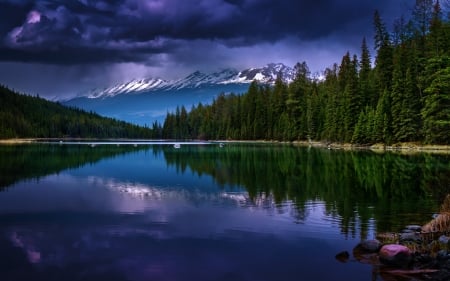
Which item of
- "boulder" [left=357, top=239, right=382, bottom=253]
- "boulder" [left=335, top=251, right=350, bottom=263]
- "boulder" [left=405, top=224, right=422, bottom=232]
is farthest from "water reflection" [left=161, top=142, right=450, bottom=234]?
"boulder" [left=335, top=251, right=350, bottom=263]

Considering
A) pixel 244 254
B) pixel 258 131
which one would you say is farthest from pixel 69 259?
pixel 258 131

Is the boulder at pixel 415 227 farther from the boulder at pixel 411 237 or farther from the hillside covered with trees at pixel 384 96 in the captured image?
the hillside covered with trees at pixel 384 96

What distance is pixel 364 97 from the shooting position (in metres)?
105

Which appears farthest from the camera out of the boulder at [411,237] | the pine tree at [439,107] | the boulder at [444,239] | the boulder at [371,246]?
the pine tree at [439,107]

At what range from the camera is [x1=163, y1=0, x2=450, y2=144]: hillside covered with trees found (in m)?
76.6

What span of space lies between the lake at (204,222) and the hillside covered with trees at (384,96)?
37466mm

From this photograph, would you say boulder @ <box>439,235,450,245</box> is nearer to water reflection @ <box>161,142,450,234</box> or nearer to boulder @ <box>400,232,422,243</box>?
boulder @ <box>400,232,422,243</box>

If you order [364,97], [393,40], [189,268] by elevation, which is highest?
[393,40]

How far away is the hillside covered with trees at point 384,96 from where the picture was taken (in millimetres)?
76562

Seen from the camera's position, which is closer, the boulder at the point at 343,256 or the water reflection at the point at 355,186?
the boulder at the point at 343,256

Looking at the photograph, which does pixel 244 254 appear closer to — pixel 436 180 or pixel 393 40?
pixel 436 180

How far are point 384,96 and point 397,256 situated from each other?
80.3 m

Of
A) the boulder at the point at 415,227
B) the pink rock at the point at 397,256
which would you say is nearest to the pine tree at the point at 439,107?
the boulder at the point at 415,227

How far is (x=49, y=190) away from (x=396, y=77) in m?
71.6
